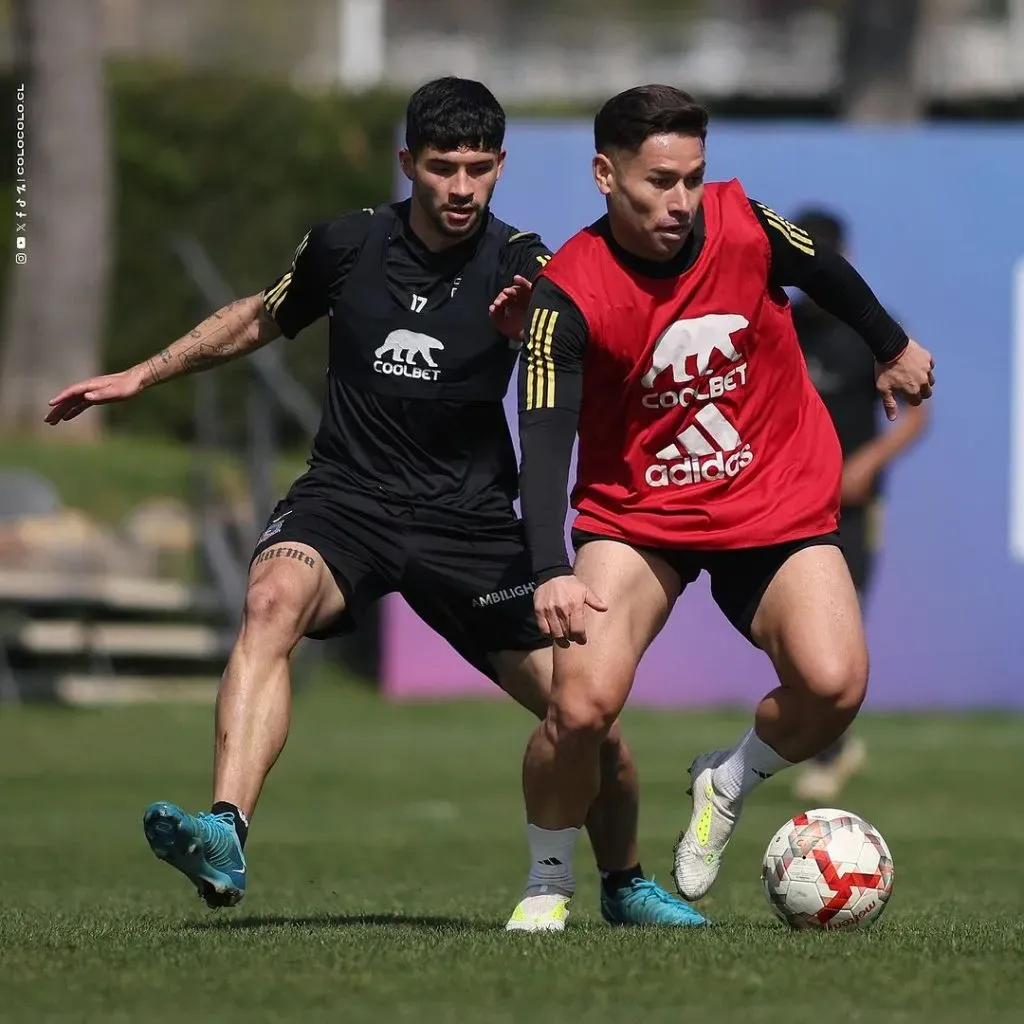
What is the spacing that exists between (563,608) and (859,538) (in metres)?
5.77

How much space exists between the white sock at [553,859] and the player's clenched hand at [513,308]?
147 cm

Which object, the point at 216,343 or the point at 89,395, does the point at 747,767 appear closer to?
the point at 216,343

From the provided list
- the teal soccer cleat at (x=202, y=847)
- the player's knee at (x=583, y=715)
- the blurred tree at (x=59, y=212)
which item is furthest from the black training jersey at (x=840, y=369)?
the blurred tree at (x=59, y=212)

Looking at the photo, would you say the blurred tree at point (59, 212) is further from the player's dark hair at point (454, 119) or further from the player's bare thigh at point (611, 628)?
the player's bare thigh at point (611, 628)

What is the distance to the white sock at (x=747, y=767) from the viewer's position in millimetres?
6809

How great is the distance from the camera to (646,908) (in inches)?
277

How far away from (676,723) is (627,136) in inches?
361

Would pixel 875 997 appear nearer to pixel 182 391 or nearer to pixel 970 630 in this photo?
pixel 970 630

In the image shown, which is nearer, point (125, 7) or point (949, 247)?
point (949, 247)

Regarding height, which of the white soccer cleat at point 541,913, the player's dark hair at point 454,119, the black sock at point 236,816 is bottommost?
the white soccer cleat at point 541,913

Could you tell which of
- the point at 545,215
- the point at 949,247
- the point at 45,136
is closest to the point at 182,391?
the point at 45,136

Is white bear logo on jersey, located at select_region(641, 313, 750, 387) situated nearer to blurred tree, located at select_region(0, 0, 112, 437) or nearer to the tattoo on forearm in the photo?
the tattoo on forearm

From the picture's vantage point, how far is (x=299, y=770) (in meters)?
13.0

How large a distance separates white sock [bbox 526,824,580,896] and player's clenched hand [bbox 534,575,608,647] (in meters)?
0.79
